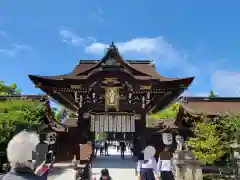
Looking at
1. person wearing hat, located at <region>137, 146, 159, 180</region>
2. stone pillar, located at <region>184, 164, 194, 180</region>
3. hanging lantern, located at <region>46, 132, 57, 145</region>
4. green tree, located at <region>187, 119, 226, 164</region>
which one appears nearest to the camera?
person wearing hat, located at <region>137, 146, 159, 180</region>

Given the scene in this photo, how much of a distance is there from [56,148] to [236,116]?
10604 mm

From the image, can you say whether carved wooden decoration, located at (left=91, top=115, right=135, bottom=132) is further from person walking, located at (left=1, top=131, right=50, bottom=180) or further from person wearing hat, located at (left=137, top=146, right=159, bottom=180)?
person walking, located at (left=1, top=131, right=50, bottom=180)

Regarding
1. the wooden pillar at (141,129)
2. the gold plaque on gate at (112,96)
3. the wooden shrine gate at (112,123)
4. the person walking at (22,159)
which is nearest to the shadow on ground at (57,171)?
the wooden shrine gate at (112,123)

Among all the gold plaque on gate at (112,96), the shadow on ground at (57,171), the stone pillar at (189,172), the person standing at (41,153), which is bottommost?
the shadow on ground at (57,171)

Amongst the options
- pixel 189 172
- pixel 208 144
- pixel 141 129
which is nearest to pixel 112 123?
Result: pixel 141 129

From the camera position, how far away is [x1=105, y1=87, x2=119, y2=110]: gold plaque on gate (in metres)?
16.1

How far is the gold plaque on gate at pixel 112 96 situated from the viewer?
632 inches

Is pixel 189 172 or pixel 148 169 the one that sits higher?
pixel 148 169

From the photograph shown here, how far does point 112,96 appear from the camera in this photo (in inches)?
633

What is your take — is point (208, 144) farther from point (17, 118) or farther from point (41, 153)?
point (17, 118)

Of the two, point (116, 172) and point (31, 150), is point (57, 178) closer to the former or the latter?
point (116, 172)

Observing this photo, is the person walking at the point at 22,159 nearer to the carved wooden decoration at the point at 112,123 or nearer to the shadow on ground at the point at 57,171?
the shadow on ground at the point at 57,171

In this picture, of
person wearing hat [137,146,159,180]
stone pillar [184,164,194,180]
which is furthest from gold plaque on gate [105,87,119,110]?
person wearing hat [137,146,159,180]

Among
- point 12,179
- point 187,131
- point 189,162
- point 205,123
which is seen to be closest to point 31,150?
point 12,179
